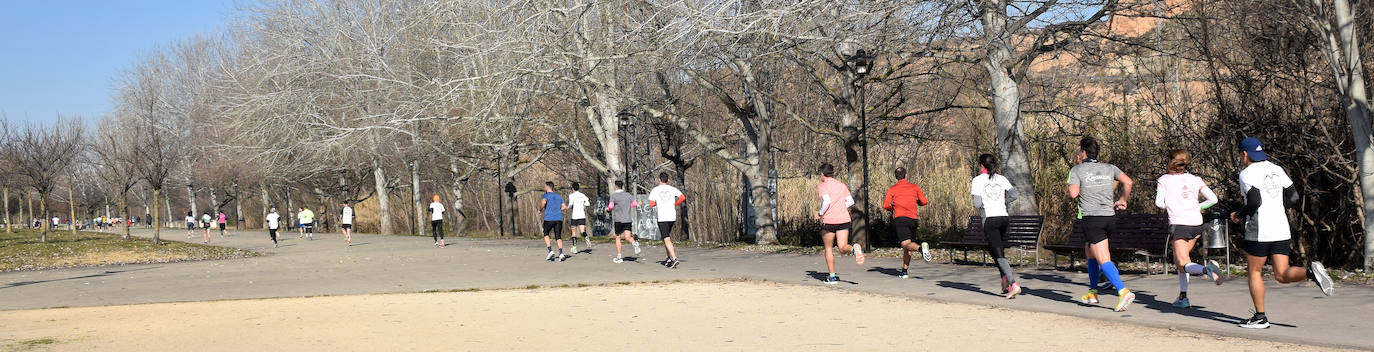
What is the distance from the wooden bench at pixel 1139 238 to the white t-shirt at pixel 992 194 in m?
1.85

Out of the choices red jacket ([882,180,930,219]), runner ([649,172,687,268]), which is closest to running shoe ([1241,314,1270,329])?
red jacket ([882,180,930,219])

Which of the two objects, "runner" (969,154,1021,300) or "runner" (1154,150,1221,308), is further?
"runner" (969,154,1021,300)

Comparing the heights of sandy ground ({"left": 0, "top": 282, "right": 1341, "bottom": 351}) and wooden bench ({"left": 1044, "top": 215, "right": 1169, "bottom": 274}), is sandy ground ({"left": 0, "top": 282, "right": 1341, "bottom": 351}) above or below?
below

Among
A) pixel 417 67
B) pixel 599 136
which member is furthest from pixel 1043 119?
pixel 417 67

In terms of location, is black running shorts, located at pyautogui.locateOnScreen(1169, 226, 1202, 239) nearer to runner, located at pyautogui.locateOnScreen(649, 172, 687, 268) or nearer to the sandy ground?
the sandy ground

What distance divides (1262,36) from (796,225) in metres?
15.3

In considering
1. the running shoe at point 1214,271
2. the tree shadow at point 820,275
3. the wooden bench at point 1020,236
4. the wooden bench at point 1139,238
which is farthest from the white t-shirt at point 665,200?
the running shoe at point 1214,271

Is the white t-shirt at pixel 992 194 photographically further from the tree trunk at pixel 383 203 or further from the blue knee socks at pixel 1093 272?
the tree trunk at pixel 383 203

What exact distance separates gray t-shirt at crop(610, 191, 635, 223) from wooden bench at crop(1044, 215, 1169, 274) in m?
8.04

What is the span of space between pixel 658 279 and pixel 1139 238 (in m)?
6.02

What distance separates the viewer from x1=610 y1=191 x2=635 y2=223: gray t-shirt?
20.4 m

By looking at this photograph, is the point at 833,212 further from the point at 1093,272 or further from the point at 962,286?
the point at 1093,272

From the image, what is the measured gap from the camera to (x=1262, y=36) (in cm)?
1466

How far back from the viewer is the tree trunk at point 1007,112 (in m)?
17.2
